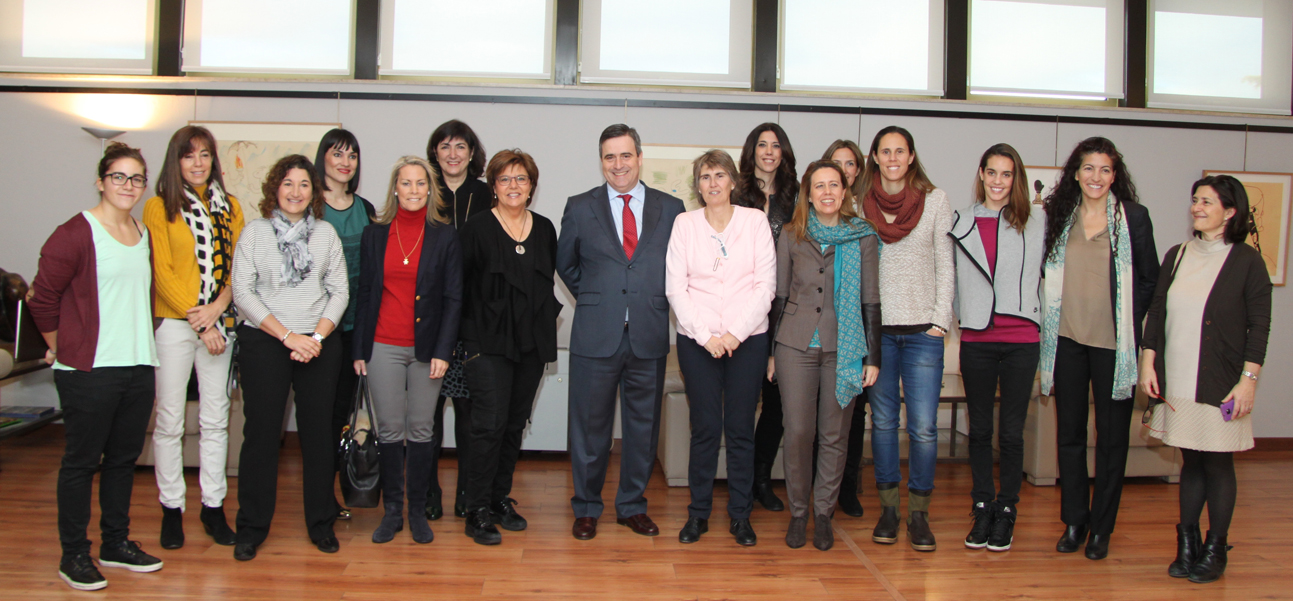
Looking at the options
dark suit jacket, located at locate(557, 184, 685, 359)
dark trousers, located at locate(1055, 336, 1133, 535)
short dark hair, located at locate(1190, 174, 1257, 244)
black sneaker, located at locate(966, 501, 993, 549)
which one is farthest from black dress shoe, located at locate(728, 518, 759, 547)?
short dark hair, located at locate(1190, 174, 1257, 244)

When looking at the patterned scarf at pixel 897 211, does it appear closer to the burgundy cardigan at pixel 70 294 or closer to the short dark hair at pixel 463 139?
the short dark hair at pixel 463 139

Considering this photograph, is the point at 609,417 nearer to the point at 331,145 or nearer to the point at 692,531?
the point at 692,531

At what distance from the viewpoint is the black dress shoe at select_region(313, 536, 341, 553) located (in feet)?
10.1

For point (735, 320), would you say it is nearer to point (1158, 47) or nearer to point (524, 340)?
point (524, 340)

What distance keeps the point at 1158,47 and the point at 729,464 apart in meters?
4.83

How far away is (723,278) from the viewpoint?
10.3 ft

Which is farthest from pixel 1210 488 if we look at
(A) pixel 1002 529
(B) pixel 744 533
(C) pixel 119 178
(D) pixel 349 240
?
(C) pixel 119 178

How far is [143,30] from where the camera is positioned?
16.7 feet

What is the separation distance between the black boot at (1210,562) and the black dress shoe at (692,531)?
2017mm

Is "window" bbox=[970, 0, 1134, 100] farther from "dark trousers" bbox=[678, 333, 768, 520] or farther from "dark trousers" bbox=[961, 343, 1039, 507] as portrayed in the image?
"dark trousers" bbox=[678, 333, 768, 520]

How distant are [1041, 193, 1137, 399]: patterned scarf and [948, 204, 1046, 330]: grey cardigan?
0.05m

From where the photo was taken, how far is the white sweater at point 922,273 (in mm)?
3170

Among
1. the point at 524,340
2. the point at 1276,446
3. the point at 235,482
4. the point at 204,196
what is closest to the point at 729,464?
the point at 524,340

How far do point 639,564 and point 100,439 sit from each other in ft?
6.88
